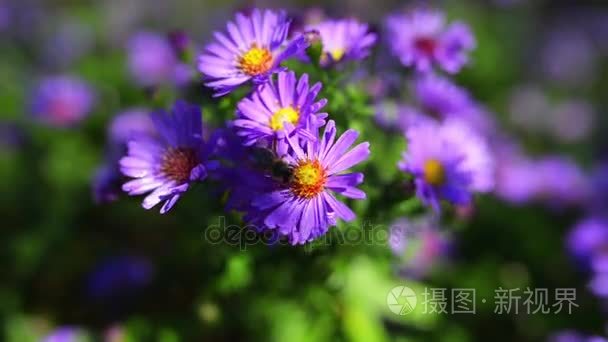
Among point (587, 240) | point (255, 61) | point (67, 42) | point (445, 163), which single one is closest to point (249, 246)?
point (255, 61)

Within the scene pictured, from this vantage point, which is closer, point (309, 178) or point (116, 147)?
point (309, 178)

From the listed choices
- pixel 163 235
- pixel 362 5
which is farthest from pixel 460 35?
pixel 362 5

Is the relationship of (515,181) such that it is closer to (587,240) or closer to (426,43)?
(587,240)

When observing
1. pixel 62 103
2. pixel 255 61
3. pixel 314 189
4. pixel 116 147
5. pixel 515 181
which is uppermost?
pixel 515 181

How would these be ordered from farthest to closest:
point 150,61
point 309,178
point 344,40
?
point 150,61
point 344,40
point 309,178

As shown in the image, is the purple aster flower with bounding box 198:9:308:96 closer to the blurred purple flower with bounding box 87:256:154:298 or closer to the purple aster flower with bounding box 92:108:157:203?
the purple aster flower with bounding box 92:108:157:203

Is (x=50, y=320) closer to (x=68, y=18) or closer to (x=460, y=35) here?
(x=460, y=35)

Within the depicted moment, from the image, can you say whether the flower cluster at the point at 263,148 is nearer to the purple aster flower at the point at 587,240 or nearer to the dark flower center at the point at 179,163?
the dark flower center at the point at 179,163

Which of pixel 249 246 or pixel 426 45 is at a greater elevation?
pixel 426 45

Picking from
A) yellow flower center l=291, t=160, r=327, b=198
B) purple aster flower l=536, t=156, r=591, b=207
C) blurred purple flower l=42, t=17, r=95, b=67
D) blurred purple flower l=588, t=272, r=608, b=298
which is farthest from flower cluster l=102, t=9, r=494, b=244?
blurred purple flower l=42, t=17, r=95, b=67
